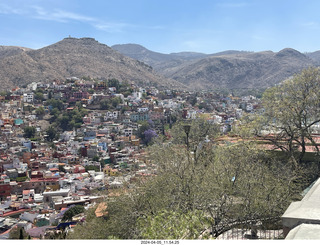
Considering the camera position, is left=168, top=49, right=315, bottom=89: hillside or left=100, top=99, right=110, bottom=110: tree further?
left=168, top=49, right=315, bottom=89: hillside

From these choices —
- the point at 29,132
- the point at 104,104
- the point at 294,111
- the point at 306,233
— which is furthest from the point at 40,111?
the point at 306,233

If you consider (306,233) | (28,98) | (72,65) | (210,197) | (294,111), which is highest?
(72,65)

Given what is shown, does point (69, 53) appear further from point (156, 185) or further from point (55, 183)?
point (156, 185)

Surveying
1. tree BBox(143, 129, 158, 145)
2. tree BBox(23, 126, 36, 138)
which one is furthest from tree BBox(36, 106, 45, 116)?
tree BBox(143, 129, 158, 145)

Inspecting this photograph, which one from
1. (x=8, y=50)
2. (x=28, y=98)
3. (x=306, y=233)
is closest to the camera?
(x=306, y=233)

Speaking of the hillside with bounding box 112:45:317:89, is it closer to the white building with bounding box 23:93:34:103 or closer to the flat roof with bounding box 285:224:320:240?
the white building with bounding box 23:93:34:103

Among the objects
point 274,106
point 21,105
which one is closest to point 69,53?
point 21,105

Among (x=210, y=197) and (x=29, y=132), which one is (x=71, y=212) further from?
(x=29, y=132)
